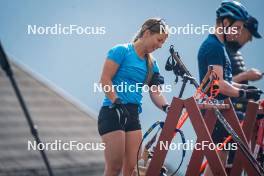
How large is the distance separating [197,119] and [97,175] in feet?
25.0

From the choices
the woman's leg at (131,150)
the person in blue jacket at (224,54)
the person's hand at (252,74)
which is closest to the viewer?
the woman's leg at (131,150)

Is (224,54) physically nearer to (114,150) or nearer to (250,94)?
(250,94)

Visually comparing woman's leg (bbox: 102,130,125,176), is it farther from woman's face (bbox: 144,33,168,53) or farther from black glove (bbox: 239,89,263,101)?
black glove (bbox: 239,89,263,101)

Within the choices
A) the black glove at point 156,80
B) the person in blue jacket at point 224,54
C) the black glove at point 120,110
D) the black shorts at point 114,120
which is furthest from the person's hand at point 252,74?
the black glove at point 120,110

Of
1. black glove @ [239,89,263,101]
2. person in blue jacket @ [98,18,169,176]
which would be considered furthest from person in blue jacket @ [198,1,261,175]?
person in blue jacket @ [98,18,169,176]

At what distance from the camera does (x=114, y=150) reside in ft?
28.3

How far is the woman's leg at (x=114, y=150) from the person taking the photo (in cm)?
863

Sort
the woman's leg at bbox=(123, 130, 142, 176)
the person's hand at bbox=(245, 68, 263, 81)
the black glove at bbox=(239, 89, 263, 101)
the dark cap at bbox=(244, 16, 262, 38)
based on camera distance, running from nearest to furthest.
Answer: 1. the woman's leg at bbox=(123, 130, 142, 176)
2. the black glove at bbox=(239, 89, 263, 101)
3. the person's hand at bbox=(245, 68, 263, 81)
4. the dark cap at bbox=(244, 16, 262, 38)

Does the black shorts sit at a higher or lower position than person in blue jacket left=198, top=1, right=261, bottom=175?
lower

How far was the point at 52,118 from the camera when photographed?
18.7m

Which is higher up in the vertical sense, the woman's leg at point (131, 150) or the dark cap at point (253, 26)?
the dark cap at point (253, 26)

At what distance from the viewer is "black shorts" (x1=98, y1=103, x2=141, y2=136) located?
863 centimetres

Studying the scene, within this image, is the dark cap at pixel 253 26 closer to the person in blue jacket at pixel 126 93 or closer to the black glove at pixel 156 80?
the black glove at pixel 156 80

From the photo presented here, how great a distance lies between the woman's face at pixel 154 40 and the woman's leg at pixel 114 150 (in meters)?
0.64
